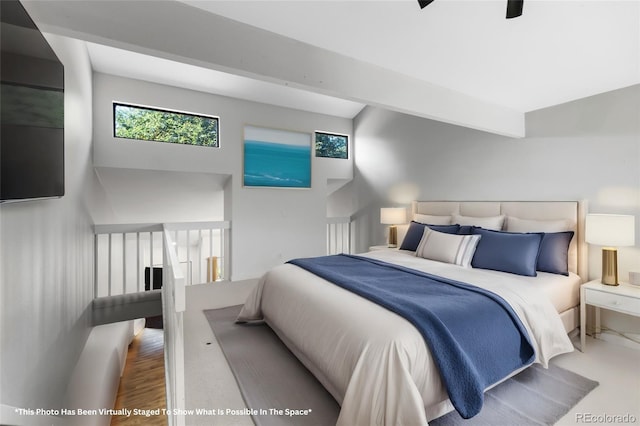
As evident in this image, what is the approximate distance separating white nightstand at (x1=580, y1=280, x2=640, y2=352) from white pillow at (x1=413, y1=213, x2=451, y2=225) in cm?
147

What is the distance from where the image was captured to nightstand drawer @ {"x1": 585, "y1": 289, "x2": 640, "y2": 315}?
2.01 meters

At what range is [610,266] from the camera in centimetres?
225

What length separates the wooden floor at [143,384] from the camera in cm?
253

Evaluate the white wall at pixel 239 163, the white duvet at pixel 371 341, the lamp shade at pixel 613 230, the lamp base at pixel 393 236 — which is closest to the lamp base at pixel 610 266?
the lamp shade at pixel 613 230

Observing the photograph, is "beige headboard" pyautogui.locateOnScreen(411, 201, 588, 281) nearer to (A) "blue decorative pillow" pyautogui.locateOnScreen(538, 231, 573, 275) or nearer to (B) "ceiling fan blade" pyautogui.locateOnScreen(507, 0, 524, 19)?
(A) "blue decorative pillow" pyautogui.locateOnScreen(538, 231, 573, 275)

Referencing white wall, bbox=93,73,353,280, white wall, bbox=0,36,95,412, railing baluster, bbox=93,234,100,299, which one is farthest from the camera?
white wall, bbox=93,73,353,280

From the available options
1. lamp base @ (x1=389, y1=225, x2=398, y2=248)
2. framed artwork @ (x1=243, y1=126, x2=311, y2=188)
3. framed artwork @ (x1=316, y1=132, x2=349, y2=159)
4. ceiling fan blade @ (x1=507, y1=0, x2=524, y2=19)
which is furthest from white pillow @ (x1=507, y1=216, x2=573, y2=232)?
framed artwork @ (x1=316, y1=132, x2=349, y2=159)

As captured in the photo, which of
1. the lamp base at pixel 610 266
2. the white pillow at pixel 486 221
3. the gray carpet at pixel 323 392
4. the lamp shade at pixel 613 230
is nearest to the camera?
the gray carpet at pixel 323 392

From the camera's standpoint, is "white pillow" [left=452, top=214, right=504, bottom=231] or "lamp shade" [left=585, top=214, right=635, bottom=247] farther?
"white pillow" [left=452, top=214, right=504, bottom=231]

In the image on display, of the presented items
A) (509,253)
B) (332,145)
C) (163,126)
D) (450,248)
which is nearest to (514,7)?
(509,253)

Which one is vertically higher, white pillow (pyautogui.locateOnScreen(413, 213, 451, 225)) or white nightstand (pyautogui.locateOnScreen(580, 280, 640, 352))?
white pillow (pyautogui.locateOnScreen(413, 213, 451, 225))

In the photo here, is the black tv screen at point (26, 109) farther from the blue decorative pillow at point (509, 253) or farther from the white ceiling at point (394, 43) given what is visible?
the blue decorative pillow at point (509, 253)

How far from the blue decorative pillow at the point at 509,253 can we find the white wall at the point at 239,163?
2.84 m

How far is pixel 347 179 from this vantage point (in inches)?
218
